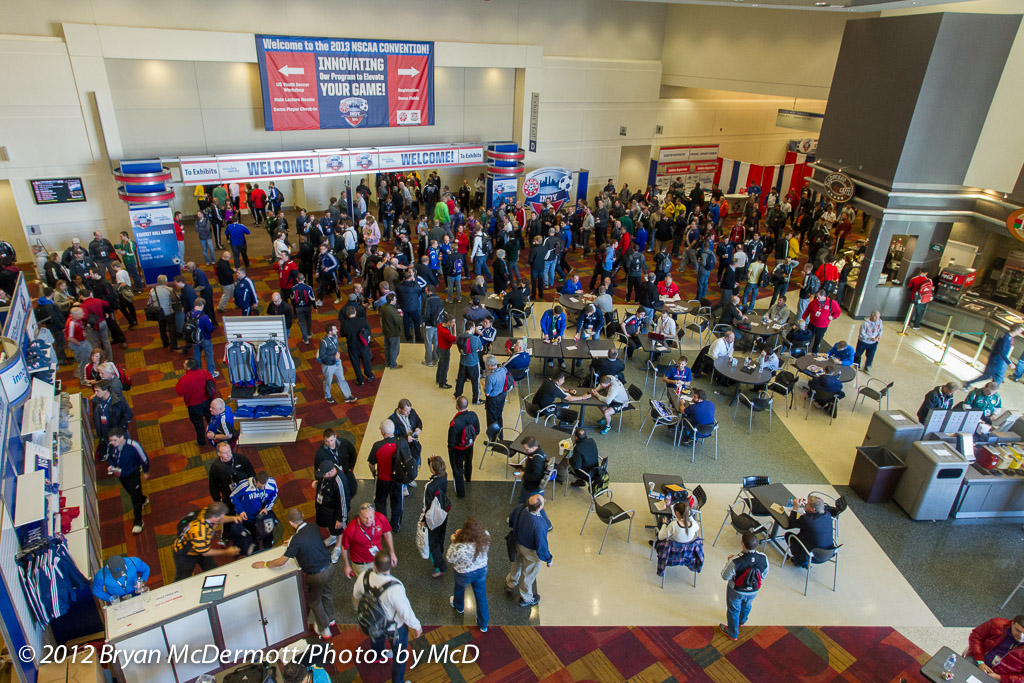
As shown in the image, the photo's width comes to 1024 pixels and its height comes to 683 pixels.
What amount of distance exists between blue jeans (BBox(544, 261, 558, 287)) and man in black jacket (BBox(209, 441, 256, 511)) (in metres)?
8.65

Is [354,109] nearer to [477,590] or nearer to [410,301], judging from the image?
[410,301]

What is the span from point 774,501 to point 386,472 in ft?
13.8

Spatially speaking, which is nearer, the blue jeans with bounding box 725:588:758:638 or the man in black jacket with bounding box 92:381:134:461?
the blue jeans with bounding box 725:588:758:638

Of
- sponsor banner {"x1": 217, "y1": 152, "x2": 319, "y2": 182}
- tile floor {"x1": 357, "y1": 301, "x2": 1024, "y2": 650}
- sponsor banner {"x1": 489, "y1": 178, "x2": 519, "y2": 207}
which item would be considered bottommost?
tile floor {"x1": 357, "y1": 301, "x2": 1024, "y2": 650}

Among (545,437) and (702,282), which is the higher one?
(702,282)

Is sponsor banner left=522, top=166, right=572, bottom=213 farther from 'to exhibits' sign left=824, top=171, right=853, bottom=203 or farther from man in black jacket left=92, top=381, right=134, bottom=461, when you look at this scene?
man in black jacket left=92, top=381, right=134, bottom=461

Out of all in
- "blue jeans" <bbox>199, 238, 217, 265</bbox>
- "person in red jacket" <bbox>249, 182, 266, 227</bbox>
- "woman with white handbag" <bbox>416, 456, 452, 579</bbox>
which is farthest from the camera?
"person in red jacket" <bbox>249, 182, 266, 227</bbox>

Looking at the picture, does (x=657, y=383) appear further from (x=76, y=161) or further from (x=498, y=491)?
(x=76, y=161)

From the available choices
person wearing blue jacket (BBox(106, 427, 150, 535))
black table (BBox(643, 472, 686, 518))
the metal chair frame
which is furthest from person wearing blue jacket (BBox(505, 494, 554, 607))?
person wearing blue jacket (BBox(106, 427, 150, 535))

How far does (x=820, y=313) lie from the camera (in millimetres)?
10367

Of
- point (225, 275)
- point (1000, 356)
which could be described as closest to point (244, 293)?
point (225, 275)

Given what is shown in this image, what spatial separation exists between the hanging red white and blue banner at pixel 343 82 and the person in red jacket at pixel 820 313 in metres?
11.5

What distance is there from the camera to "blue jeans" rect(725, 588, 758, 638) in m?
5.42

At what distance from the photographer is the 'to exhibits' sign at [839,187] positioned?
42.8 ft
